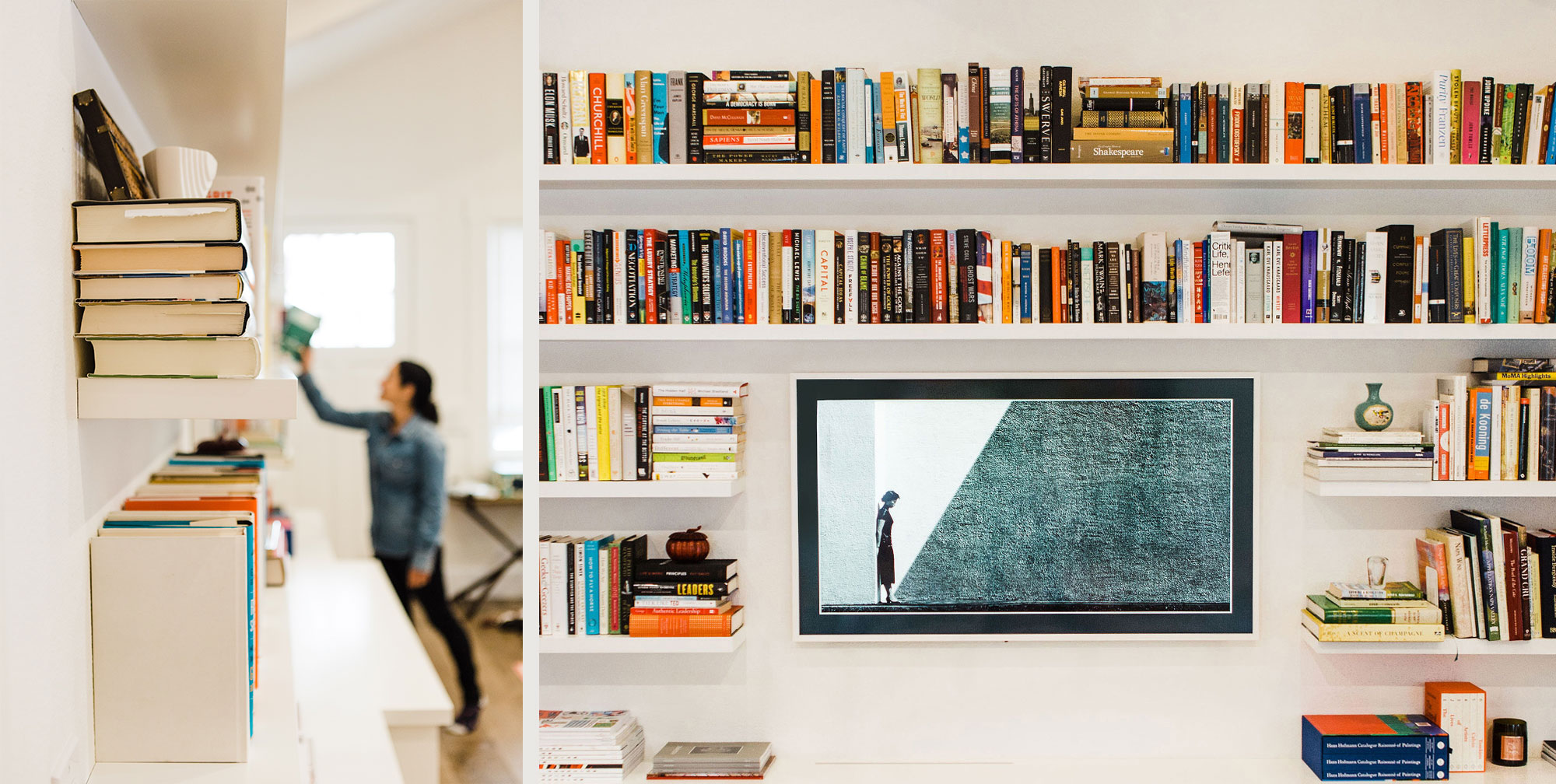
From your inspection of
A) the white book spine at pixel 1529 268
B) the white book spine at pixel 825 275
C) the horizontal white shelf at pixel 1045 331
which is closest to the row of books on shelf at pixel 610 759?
the horizontal white shelf at pixel 1045 331

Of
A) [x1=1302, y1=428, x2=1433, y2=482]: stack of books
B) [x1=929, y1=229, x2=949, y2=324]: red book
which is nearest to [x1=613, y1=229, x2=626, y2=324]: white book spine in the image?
[x1=929, y1=229, x2=949, y2=324]: red book

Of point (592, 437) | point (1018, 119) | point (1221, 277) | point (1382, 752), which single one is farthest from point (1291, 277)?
point (592, 437)

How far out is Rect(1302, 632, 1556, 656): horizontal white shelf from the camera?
2.28 m

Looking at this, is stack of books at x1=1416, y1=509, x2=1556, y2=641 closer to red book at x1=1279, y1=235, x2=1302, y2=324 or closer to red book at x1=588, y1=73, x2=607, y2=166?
red book at x1=1279, y1=235, x2=1302, y2=324

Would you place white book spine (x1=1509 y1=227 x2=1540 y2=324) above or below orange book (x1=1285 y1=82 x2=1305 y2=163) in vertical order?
below

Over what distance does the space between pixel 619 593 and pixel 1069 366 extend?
1071 millimetres

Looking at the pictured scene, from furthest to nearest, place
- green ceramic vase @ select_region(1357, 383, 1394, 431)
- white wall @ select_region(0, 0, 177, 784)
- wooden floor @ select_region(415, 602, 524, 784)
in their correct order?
wooden floor @ select_region(415, 602, 524, 784)
green ceramic vase @ select_region(1357, 383, 1394, 431)
white wall @ select_region(0, 0, 177, 784)

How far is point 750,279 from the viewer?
231 centimetres

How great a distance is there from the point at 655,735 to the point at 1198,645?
121 cm

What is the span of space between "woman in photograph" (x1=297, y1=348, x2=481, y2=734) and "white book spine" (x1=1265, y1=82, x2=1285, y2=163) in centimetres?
308

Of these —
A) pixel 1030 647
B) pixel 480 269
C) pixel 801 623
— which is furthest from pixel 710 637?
pixel 480 269

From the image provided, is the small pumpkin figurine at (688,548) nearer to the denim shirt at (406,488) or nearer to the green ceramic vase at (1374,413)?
the green ceramic vase at (1374,413)

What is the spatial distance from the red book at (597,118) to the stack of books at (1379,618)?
1.77 meters

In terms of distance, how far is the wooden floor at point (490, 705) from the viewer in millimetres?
3791
